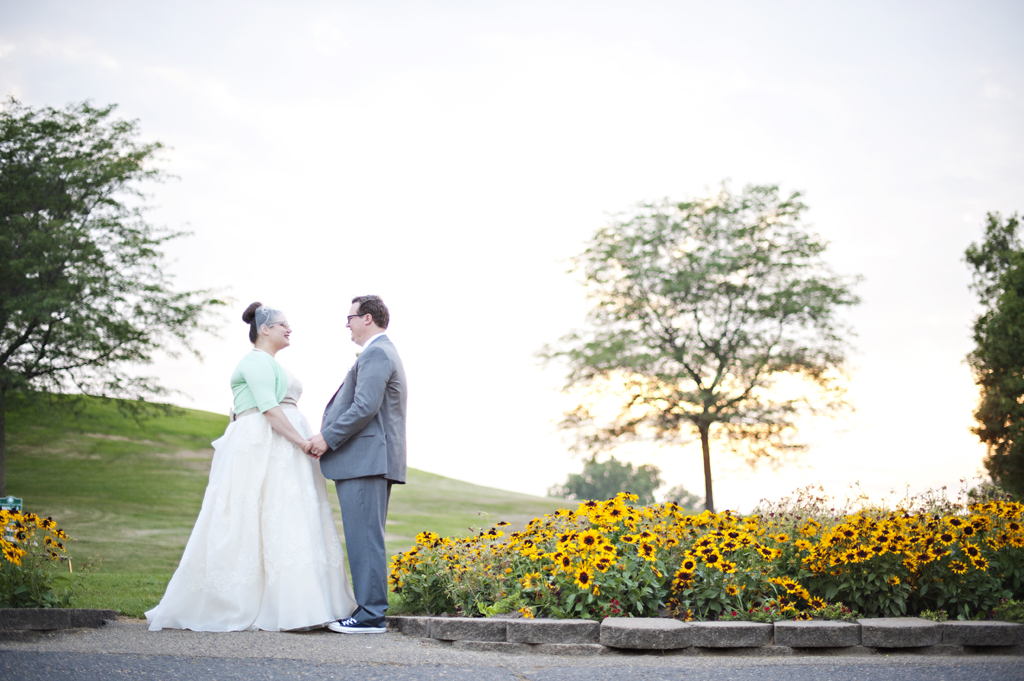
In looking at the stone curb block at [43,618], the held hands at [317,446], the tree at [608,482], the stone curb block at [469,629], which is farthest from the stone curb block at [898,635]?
the tree at [608,482]

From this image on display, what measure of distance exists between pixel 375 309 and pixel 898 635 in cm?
449

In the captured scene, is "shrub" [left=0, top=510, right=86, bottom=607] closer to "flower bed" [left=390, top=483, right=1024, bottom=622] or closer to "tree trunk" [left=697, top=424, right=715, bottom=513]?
"flower bed" [left=390, top=483, right=1024, bottom=622]

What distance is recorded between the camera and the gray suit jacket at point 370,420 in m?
5.75

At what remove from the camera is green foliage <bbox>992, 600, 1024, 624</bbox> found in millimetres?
5602

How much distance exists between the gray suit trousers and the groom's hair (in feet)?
4.04

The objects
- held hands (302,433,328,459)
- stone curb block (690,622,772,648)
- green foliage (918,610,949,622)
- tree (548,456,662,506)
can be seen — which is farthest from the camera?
tree (548,456,662,506)

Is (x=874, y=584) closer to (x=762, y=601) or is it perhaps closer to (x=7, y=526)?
(x=762, y=601)

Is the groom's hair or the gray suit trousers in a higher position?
the groom's hair

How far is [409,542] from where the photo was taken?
17.2 metres

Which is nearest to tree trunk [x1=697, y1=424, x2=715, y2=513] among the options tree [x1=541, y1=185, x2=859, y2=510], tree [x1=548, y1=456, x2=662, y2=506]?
tree [x1=541, y1=185, x2=859, y2=510]

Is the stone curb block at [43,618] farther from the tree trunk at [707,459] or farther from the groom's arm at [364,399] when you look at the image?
the tree trunk at [707,459]

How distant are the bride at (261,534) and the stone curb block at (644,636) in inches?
81.6

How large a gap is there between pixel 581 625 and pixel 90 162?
24.6 meters

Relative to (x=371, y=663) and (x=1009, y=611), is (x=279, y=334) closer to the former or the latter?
(x=371, y=663)
